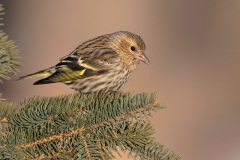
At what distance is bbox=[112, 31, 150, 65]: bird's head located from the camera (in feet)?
17.0

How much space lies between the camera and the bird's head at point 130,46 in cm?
518

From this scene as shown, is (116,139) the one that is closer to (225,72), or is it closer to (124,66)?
(124,66)

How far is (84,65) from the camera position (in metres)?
4.84

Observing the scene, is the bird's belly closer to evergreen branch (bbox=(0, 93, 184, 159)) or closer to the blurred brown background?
evergreen branch (bbox=(0, 93, 184, 159))

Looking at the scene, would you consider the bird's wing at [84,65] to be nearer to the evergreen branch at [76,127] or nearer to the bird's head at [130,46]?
the bird's head at [130,46]

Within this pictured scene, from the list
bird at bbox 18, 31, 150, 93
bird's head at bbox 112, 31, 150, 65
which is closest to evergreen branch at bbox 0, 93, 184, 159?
bird at bbox 18, 31, 150, 93

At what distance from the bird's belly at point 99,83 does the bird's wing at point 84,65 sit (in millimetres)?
47

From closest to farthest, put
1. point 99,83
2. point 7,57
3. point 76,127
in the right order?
point 76,127
point 7,57
point 99,83

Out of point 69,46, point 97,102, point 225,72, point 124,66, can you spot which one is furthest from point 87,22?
point 97,102

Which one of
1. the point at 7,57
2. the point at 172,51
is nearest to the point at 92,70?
the point at 7,57

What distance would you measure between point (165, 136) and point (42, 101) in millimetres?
5808

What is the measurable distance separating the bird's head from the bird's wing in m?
0.27

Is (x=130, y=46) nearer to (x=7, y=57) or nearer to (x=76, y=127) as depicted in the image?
(x=7, y=57)

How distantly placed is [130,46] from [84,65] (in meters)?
0.57
